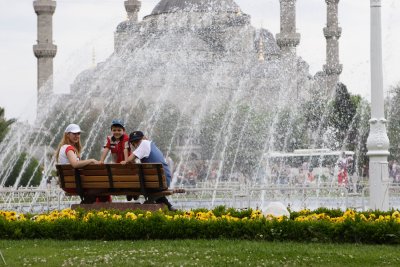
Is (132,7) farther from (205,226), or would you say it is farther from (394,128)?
(205,226)

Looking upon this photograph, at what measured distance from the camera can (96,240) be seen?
24.8 ft

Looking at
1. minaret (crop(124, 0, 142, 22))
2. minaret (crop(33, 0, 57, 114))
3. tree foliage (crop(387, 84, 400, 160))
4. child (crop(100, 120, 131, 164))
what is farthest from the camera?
minaret (crop(124, 0, 142, 22))

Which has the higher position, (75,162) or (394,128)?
(394,128)

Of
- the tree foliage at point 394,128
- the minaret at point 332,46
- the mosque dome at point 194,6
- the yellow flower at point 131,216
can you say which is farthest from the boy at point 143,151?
the mosque dome at point 194,6

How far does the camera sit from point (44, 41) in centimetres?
5628

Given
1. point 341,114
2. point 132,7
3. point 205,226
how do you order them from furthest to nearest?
point 132,7, point 341,114, point 205,226

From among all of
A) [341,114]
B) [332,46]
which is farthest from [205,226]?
[332,46]

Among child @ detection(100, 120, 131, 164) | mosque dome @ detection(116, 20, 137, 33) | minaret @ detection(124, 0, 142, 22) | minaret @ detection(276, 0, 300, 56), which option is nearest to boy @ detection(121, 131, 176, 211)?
child @ detection(100, 120, 131, 164)

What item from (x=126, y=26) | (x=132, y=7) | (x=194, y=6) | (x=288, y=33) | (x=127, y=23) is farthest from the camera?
(x=194, y=6)

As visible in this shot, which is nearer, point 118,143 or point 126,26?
point 118,143

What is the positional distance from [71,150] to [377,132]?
11.0 feet

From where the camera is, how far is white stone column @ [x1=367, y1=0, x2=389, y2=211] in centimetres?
1008

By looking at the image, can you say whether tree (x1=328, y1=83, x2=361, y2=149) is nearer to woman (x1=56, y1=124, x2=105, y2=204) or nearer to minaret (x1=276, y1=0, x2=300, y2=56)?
minaret (x1=276, y1=0, x2=300, y2=56)

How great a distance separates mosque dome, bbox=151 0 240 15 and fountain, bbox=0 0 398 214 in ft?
19.7
